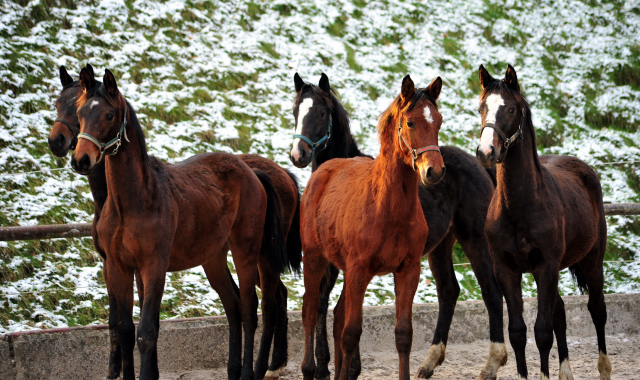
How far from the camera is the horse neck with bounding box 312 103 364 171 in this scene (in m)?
6.07

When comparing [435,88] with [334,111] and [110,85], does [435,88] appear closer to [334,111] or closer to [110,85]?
[334,111]

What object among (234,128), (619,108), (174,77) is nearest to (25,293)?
(234,128)

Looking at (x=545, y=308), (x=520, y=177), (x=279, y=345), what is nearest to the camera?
(x=545, y=308)

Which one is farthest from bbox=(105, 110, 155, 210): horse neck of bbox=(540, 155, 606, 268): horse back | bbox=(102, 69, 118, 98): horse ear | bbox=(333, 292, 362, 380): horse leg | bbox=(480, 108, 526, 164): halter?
bbox=(540, 155, 606, 268): horse back

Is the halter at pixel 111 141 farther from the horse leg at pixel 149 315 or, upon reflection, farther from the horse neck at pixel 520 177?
the horse neck at pixel 520 177

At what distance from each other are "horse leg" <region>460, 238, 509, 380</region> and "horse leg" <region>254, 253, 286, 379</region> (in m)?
1.88

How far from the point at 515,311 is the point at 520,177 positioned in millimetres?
1054

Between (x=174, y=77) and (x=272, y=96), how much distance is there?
5.78ft

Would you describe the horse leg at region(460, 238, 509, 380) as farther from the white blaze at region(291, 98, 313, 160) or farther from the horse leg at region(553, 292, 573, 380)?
the white blaze at region(291, 98, 313, 160)

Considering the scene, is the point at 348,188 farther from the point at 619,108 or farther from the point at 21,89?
the point at 619,108

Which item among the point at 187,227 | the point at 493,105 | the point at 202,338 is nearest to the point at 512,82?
the point at 493,105

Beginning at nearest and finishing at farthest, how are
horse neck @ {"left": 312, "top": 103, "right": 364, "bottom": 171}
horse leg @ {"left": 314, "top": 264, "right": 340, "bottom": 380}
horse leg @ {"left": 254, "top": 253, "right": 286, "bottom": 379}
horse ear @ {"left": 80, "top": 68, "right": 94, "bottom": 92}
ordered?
horse ear @ {"left": 80, "top": 68, "right": 94, "bottom": 92} → horse leg @ {"left": 314, "top": 264, "right": 340, "bottom": 380} → horse leg @ {"left": 254, "top": 253, "right": 286, "bottom": 379} → horse neck @ {"left": 312, "top": 103, "right": 364, "bottom": 171}

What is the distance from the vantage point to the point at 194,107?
9.99m

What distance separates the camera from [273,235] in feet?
18.4
